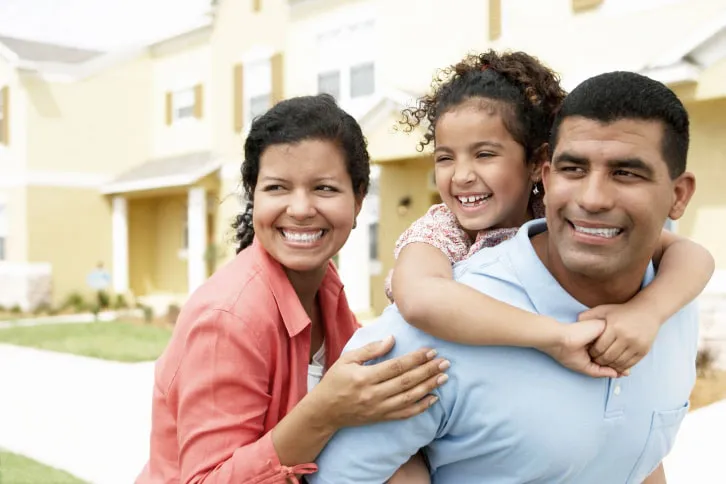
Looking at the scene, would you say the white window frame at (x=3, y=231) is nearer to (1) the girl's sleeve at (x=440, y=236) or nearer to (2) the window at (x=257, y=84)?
(2) the window at (x=257, y=84)

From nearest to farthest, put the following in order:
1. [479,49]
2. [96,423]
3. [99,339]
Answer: [96,423] → [479,49] → [99,339]

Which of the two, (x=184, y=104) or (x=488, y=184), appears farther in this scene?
(x=184, y=104)

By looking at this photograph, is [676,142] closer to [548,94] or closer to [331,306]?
[548,94]

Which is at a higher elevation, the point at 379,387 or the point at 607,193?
the point at 607,193

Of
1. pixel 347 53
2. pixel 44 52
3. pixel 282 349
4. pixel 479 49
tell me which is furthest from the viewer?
pixel 44 52

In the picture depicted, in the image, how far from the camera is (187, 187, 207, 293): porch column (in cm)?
1917

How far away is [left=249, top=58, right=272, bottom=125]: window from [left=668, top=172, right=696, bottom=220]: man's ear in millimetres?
16105

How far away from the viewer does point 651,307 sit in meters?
2.03

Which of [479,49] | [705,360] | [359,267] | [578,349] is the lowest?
[705,360]

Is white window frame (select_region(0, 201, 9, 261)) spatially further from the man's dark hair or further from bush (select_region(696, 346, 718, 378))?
the man's dark hair

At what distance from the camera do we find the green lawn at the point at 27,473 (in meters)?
5.76

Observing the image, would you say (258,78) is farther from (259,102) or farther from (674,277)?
(674,277)

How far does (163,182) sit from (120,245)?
3.58 metres

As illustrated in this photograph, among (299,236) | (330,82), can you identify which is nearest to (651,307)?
(299,236)
